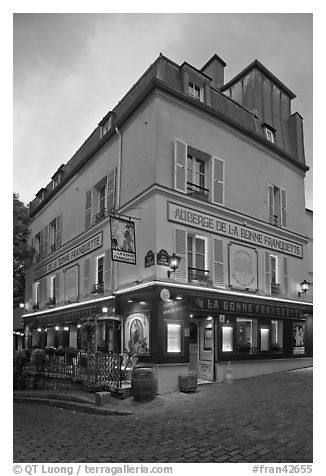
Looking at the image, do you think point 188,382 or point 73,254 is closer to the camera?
point 188,382

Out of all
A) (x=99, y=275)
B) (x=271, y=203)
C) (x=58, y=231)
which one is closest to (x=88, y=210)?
(x=99, y=275)

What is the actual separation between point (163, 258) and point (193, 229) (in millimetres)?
1698

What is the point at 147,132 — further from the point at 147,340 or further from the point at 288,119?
the point at 288,119

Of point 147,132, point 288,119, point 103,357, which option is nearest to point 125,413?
point 103,357

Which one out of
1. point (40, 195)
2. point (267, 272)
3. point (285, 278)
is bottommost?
point (285, 278)

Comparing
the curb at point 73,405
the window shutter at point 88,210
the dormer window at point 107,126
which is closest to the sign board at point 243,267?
the window shutter at point 88,210

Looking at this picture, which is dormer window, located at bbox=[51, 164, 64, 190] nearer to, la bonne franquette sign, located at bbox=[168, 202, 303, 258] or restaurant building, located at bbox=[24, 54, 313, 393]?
restaurant building, located at bbox=[24, 54, 313, 393]

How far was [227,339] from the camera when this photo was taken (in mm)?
12867

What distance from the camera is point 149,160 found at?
471 inches

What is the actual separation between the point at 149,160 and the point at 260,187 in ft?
17.3

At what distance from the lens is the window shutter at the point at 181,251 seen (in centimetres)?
1163

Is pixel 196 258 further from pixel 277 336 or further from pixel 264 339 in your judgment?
pixel 277 336

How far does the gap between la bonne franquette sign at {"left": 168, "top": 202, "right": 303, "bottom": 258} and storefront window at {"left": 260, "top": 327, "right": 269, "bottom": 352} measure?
10.1ft

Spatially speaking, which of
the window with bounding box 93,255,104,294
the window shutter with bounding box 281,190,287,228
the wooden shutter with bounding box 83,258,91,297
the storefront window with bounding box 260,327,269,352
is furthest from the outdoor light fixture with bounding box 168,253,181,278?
the window shutter with bounding box 281,190,287,228
